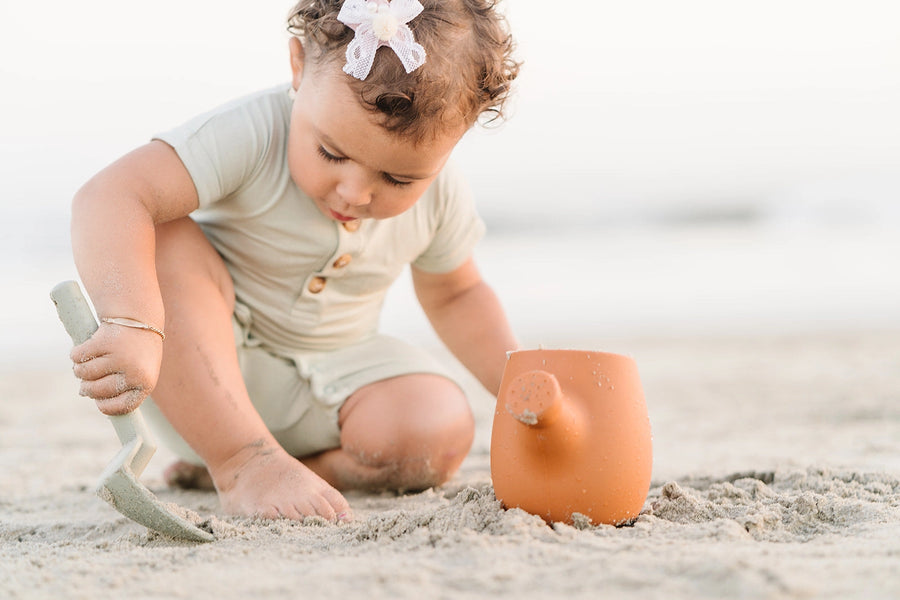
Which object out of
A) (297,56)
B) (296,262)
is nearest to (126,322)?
(296,262)

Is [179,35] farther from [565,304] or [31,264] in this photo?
[565,304]

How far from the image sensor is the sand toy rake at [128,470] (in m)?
1.21

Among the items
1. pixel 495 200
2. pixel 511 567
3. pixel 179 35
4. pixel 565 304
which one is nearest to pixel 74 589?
pixel 511 567

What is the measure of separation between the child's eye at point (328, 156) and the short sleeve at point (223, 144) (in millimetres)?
194

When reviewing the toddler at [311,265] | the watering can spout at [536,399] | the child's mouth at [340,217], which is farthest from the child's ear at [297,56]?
the watering can spout at [536,399]

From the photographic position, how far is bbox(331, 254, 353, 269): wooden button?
5.78 feet

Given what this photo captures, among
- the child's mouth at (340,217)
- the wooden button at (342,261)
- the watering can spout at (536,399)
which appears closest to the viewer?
the watering can spout at (536,399)

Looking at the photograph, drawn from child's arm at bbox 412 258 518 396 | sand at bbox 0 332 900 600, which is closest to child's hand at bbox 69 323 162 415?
sand at bbox 0 332 900 600

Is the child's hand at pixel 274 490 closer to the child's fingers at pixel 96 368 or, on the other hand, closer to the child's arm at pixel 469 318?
the child's fingers at pixel 96 368

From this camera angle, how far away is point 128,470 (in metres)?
1.22

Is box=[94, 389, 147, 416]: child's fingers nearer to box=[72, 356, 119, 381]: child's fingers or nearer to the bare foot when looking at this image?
box=[72, 356, 119, 381]: child's fingers

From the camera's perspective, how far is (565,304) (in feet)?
20.4

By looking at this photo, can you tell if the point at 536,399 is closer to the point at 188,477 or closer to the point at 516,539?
the point at 516,539

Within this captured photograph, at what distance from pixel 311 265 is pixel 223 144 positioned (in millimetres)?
310
